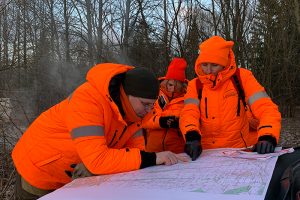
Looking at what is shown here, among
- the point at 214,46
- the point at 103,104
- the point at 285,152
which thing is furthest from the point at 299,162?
the point at 214,46

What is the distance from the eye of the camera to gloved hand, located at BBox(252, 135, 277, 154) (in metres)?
1.74

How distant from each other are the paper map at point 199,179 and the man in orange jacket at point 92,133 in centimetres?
12

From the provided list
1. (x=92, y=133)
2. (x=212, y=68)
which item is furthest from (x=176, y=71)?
(x=92, y=133)

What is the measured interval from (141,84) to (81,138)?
529 mm

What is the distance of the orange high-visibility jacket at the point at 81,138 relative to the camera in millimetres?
1482

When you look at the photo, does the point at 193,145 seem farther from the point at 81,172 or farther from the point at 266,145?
the point at 81,172

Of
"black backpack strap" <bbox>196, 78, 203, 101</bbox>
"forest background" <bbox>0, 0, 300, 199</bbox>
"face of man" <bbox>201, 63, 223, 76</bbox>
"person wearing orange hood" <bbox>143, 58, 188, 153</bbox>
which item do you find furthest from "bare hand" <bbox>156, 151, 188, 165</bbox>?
"forest background" <bbox>0, 0, 300, 199</bbox>

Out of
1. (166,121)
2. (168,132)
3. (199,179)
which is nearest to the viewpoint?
(199,179)

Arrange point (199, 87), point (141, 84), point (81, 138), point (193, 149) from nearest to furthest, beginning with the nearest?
point (81, 138)
point (141, 84)
point (193, 149)
point (199, 87)

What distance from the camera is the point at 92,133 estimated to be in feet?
4.86

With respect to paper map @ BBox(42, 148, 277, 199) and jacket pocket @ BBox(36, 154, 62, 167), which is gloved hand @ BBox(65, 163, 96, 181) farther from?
jacket pocket @ BBox(36, 154, 62, 167)

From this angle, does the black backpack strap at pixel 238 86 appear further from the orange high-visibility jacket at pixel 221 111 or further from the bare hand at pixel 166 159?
the bare hand at pixel 166 159

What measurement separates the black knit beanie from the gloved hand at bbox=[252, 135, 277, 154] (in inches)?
35.1

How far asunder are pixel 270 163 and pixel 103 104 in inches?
44.3
